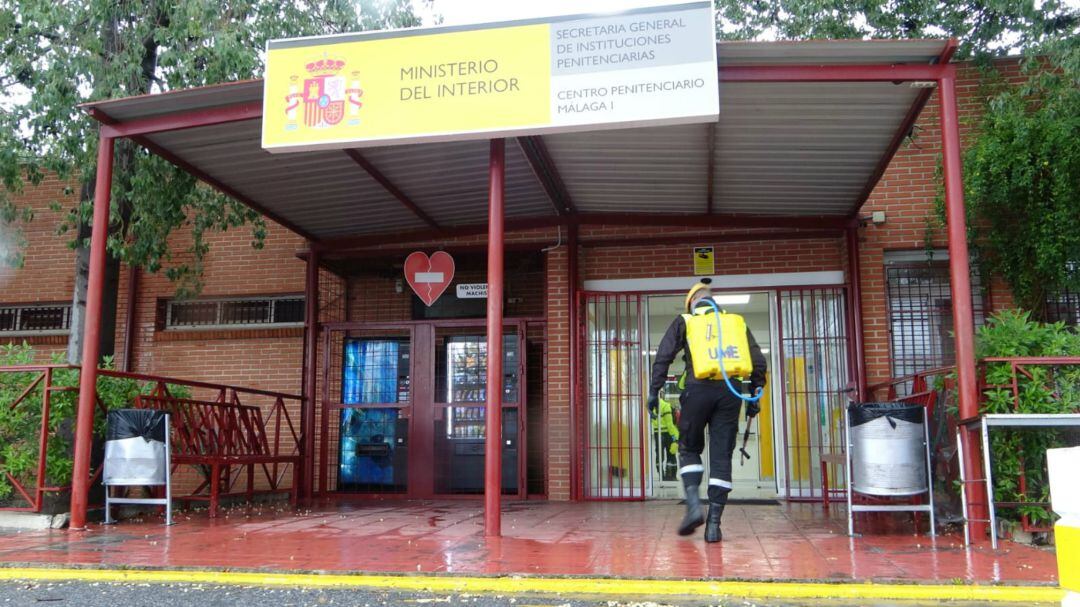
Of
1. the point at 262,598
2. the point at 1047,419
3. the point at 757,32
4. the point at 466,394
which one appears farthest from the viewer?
the point at 757,32

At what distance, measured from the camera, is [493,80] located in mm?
6336

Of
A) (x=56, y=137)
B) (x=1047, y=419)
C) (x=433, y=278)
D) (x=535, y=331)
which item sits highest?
(x=56, y=137)

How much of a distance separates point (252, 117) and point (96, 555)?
3290 millimetres

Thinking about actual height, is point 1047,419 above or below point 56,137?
below

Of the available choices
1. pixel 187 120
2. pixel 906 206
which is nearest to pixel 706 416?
pixel 187 120

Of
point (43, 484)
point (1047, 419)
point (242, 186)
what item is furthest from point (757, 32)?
point (43, 484)

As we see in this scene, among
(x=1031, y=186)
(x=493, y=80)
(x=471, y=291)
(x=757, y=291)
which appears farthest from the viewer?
(x=471, y=291)

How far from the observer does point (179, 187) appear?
368 inches

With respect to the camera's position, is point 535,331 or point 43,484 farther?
point 535,331

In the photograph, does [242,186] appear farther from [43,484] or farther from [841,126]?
[841,126]

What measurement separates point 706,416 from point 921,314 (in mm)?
4609

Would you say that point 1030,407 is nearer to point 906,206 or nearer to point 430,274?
point 906,206

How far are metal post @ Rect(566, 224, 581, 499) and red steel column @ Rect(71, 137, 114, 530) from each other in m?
4.63

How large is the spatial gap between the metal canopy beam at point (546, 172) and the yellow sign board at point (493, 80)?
2.25 feet
